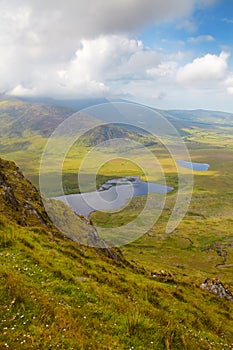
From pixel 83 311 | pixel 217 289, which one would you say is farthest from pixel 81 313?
pixel 217 289

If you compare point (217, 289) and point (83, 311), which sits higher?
point (83, 311)

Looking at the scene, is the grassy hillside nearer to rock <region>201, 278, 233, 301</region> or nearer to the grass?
the grass

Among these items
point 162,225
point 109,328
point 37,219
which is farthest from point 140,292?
point 162,225

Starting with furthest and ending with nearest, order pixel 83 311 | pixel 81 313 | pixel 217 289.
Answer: pixel 217 289 < pixel 83 311 < pixel 81 313

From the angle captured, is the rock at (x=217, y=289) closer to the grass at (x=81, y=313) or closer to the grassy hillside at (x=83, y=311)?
the grassy hillside at (x=83, y=311)

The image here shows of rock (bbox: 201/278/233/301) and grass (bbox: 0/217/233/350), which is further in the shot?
rock (bbox: 201/278/233/301)

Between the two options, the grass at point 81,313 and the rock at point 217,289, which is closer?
the grass at point 81,313

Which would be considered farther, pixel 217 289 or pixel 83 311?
pixel 217 289

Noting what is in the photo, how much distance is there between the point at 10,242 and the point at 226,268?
104364 millimetres

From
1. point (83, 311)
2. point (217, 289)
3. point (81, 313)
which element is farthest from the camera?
point (217, 289)

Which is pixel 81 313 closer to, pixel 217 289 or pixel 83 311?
pixel 83 311

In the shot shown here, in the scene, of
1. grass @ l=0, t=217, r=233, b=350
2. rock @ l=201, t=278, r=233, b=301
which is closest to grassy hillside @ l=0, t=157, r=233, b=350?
grass @ l=0, t=217, r=233, b=350

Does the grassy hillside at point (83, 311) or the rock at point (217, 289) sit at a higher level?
the grassy hillside at point (83, 311)

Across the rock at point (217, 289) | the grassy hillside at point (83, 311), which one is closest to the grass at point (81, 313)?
the grassy hillside at point (83, 311)
